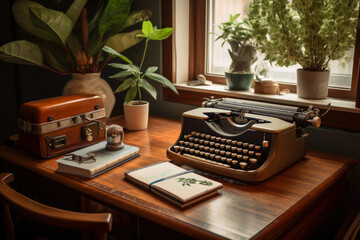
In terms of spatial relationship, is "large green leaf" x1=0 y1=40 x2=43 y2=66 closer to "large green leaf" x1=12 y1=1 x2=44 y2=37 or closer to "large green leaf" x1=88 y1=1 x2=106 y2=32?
"large green leaf" x1=12 y1=1 x2=44 y2=37

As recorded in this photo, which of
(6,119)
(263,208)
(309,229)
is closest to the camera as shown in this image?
(263,208)

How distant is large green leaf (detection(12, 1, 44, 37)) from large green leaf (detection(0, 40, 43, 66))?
0.08 meters

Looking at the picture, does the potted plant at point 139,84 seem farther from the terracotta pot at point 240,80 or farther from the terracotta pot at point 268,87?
the terracotta pot at point 268,87

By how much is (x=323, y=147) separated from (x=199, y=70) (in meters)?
0.94

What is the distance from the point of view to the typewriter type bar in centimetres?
126

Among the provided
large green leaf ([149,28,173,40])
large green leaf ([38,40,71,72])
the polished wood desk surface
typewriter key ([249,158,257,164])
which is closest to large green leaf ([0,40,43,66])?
large green leaf ([38,40,71,72])

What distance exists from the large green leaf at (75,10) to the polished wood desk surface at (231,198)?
760 millimetres

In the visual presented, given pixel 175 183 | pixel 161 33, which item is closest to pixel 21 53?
pixel 161 33

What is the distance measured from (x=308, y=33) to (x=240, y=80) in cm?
44

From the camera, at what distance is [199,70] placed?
2.28m

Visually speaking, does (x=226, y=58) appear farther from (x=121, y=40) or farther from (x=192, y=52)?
(x=121, y=40)

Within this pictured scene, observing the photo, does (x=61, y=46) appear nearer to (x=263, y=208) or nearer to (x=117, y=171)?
(x=117, y=171)

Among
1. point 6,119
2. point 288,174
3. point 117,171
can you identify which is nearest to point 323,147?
point 288,174

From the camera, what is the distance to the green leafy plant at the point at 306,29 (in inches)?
60.8
